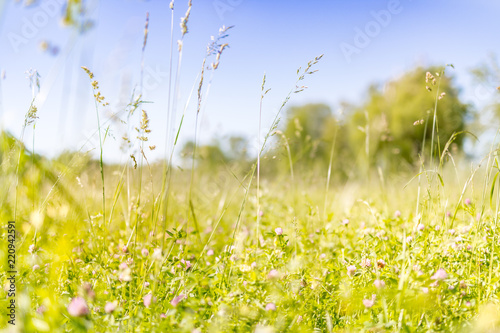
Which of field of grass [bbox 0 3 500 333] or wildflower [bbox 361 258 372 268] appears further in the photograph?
wildflower [bbox 361 258 372 268]

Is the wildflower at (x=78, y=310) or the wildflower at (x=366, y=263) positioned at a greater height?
the wildflower at (x=78, y=310)

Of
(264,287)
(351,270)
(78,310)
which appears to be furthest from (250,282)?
(78,310)

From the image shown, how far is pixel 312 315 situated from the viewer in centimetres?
132

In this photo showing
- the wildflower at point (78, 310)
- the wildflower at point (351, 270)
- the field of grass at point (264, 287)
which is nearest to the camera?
the wildflower at point (78, 310)

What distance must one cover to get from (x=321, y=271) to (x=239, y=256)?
0.36 m

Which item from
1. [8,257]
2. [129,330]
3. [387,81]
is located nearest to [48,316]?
[129,330]

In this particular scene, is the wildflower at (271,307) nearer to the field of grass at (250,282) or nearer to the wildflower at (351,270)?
the field of grass at (250,282)

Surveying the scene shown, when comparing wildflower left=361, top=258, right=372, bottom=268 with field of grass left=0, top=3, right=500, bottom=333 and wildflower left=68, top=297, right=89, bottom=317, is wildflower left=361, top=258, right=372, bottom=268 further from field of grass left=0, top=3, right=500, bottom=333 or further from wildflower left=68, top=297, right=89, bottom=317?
wildflower left=68, top=297, right=89, bottom=317

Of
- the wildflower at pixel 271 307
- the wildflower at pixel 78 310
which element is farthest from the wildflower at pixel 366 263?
the wildflower at pixel 78 310

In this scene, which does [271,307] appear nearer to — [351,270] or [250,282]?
[250,282]

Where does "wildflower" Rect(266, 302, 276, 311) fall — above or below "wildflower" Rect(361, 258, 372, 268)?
below

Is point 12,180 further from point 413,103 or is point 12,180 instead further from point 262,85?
point 413,103

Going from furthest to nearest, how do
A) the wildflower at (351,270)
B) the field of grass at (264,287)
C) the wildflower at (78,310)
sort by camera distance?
the wildflower at (351,270) < the field of grass at (264,287) < the wildflower at (78,310)

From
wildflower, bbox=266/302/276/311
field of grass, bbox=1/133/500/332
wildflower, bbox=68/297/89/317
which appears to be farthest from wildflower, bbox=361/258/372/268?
wildflower, bbox=68/297/89/317
